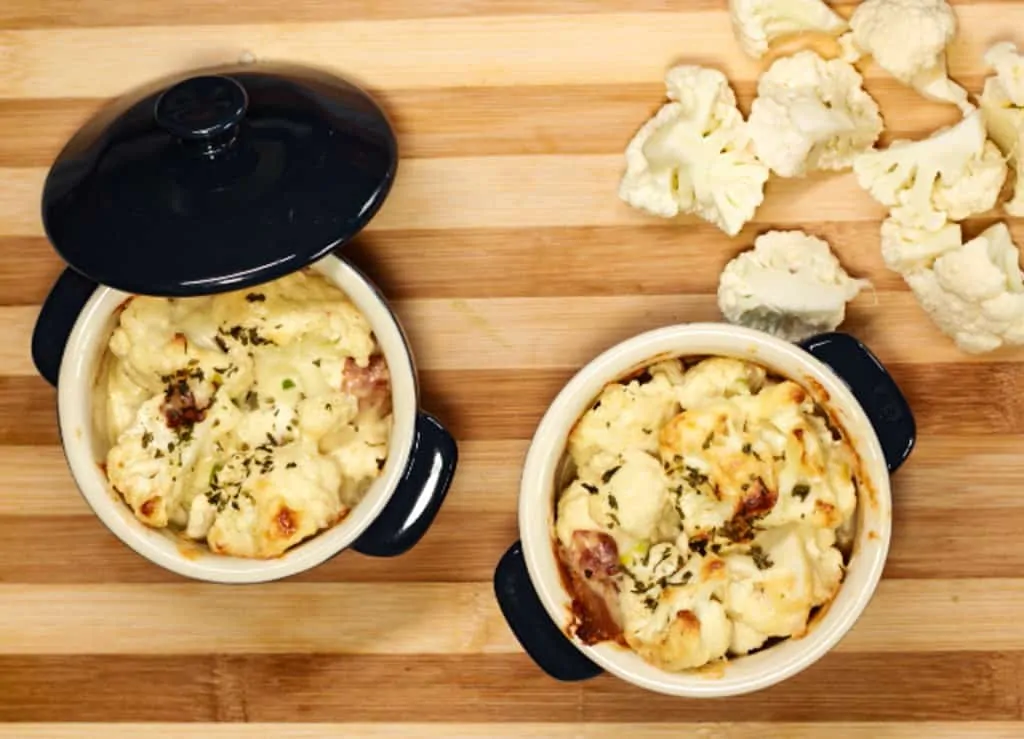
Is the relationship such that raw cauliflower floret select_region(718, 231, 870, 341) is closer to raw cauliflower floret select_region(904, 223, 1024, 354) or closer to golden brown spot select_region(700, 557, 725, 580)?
raw cauliflower floret select_region(904, 223, 1024, 354)

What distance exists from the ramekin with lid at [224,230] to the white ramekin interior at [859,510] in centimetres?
17

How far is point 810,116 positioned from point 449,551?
894 millimetres

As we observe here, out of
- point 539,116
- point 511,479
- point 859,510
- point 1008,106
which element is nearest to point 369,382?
point 511,479

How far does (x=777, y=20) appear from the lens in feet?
7.02

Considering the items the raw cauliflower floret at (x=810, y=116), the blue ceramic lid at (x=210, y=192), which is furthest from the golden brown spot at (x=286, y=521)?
the raw cauliflower floret at (x=810, y=116)

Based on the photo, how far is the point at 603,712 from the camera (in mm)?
2305

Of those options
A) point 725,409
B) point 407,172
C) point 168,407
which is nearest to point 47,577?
point 168,407

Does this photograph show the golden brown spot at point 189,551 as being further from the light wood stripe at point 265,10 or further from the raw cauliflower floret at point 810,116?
the raw cauliflower floret at point 810,116

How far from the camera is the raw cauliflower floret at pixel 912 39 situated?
207cm

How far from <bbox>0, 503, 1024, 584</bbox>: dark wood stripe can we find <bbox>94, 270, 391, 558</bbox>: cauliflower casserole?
8.0 inches

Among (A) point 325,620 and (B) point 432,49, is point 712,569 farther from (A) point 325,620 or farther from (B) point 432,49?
(B) point 432,49

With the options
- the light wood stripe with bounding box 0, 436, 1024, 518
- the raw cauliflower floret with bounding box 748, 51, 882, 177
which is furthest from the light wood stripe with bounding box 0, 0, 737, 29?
the light wood stripe with bounding box 0, 436, 1024, 518

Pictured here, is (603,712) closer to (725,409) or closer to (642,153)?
(725,409)

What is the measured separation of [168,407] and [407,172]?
528 mm
